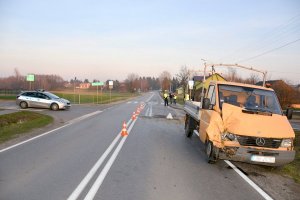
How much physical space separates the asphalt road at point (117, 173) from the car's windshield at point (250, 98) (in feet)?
5.64

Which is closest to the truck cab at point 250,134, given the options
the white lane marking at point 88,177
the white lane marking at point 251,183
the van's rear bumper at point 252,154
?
the van's rear bumper at point 252,154

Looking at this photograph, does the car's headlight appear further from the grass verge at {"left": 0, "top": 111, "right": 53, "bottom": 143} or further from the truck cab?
the grass verge at {"left": 0, "top": 111, "right": 53, "bottom": 143}

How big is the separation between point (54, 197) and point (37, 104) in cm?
2519

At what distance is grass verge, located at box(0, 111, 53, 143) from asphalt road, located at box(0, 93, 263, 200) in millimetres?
2317

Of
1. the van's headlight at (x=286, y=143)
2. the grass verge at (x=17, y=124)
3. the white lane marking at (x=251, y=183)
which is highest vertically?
the van's headlight at (x=286, y=143)

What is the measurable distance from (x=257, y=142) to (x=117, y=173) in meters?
3.20

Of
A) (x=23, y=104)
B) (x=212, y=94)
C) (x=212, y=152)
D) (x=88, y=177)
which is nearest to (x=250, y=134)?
(x=212, y=152)

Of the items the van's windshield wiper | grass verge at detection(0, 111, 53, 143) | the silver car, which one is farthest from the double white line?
the silver car

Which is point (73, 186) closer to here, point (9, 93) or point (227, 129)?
point (227, 129)

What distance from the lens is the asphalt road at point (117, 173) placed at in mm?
5832

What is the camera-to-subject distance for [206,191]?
20.1 ft

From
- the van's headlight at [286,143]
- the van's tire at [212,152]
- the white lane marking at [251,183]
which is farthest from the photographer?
the van's tire at [212,152]

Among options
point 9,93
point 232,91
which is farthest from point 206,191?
point 9,93

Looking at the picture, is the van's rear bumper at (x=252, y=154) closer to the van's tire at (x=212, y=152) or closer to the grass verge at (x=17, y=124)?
the van's tire at (x=212, y=152)
